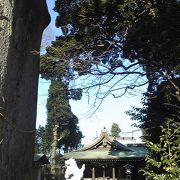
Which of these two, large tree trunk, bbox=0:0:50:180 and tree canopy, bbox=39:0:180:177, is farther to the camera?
tree canopy, bbox=39:0:180:177

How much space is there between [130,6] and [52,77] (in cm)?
396

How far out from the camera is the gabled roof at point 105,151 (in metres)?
31.0

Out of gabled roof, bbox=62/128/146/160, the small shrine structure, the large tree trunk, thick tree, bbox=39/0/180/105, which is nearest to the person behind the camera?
the large tree trunk

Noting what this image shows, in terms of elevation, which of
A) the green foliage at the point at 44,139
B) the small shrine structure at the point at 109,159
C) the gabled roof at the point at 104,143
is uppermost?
the green foliage at the point at 44,139

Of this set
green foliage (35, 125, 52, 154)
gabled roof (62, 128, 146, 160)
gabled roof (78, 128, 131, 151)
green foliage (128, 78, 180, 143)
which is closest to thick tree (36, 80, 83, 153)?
green foliage (35, 125, 52, 154)

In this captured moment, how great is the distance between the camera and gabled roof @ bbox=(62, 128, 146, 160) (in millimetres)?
30953

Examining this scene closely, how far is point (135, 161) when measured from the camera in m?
30.8

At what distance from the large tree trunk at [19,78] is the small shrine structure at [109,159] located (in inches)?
1011

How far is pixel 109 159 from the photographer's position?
3081 centimetres

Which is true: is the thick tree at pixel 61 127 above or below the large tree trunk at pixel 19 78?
above

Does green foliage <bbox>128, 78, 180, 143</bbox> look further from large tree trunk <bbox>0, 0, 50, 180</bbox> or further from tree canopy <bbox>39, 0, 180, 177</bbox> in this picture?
large tree trunk <bbox>0, 0, 50, 180</bbox>

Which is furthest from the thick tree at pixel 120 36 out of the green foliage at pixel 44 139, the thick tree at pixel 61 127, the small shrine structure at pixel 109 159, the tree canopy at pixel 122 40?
the green foliage at pixel 44 139

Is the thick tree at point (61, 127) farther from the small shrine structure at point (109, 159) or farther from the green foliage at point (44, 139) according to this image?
the small shrine structure at point (109, 159)

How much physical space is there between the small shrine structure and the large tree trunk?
25.7m
